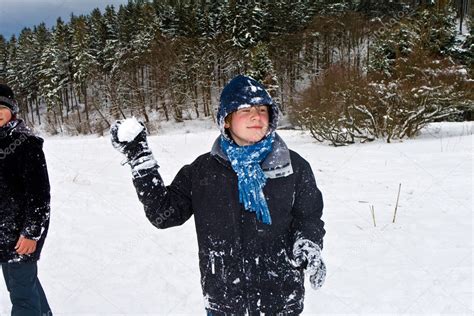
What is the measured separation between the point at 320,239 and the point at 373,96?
35.4 ft

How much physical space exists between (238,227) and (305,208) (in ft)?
1.05

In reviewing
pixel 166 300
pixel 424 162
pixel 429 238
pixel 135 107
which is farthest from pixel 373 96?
pixel 135 107

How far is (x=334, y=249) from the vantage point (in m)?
4.04

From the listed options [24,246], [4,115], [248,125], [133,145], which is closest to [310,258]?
[248,125]

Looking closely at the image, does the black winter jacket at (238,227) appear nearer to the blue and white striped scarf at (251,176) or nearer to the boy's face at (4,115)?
the blue and white striped scarf at (251,176)

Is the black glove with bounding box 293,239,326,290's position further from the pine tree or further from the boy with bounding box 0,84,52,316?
the pine tree

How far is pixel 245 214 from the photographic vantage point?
5.60 feet

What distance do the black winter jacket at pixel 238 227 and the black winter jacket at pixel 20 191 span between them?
0.95 m

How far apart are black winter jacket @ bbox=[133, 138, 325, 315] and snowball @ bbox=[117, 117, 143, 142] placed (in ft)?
0.51

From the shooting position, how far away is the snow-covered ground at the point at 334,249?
3121 mm

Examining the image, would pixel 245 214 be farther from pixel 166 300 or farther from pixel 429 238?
pixel 429 238

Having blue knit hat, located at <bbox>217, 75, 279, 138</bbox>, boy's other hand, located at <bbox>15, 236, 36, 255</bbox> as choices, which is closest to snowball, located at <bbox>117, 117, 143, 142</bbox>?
blue knit hat, located at <bbox>217, 75, 279, 138</bbox>

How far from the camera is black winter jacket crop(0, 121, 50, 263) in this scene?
220 centimetres

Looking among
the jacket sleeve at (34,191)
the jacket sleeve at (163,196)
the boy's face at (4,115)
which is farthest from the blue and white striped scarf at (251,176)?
the boy's face at (4,115)
